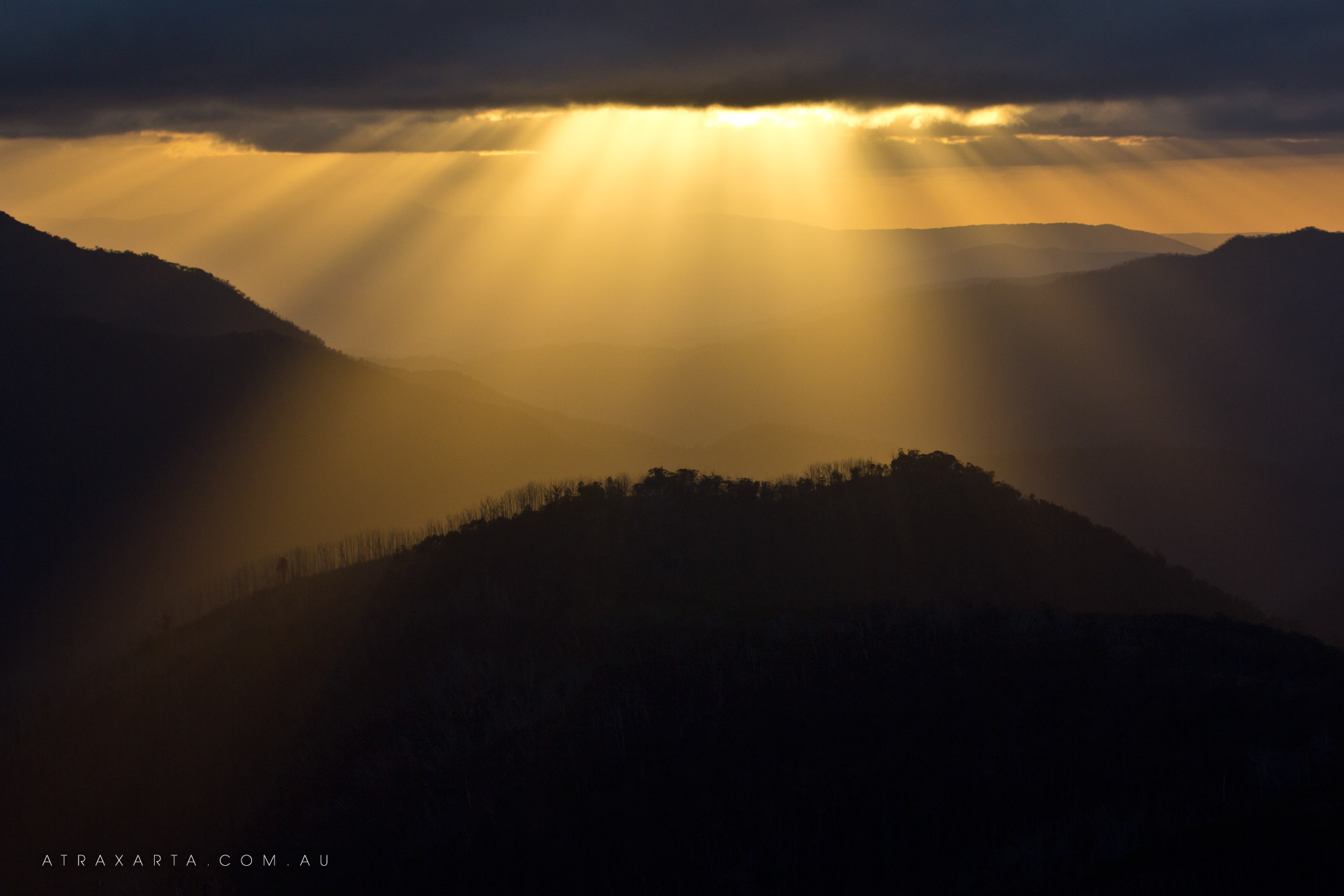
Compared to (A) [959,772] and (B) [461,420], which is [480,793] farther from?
(B) [461,420]

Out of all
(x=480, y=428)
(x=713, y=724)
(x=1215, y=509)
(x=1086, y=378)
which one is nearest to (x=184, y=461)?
(x=480, y=428)

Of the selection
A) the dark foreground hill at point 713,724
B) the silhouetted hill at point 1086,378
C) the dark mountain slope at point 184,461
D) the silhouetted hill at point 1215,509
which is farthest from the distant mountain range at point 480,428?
the dark foreground hill at point 713,724

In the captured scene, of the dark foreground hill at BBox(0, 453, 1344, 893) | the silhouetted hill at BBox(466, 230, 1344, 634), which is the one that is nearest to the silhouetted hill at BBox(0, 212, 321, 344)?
the dark foreground hill at BBox(0, 453, 1344, 893)

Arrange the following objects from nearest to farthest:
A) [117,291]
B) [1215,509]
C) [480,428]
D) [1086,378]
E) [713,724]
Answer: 1. [713,724]
2. [1215,509]
3. [117,291]
4. [480,428]
5. [1086,378]

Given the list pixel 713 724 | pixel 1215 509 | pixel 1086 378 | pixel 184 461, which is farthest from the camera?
pixel 1086 378

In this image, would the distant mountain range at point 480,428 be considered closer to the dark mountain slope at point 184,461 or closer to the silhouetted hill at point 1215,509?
the dark mountain slope at point 184,461

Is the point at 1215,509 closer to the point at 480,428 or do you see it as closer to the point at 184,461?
the point at 480,428
